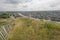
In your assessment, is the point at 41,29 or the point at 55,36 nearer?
the point at 55,36

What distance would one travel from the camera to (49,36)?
15.5 metres

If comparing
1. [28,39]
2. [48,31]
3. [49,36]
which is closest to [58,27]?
[48,31]

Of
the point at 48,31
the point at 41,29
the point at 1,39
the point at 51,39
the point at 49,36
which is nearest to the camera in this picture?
the point at 1,39

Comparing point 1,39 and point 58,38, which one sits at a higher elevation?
point 1,39

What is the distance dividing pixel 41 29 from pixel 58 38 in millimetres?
4378

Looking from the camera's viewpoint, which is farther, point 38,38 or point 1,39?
point 38,38

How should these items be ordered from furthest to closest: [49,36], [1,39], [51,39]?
[49,36], [51,39], [1,39]

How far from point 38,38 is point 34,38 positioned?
1.33 feet

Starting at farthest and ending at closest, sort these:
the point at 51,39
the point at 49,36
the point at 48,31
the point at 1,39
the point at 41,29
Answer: the point at 41,29 < the point at 48,31 < the point at 49,36 < the point at 51,39 < the point at 1,39

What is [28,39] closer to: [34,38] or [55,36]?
[34,38]

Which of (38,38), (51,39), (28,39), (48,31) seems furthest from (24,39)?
(48,31)

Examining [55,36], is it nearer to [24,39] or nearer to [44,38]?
[44,38]

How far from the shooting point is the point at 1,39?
9984 mm

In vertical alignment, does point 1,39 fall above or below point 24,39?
above
